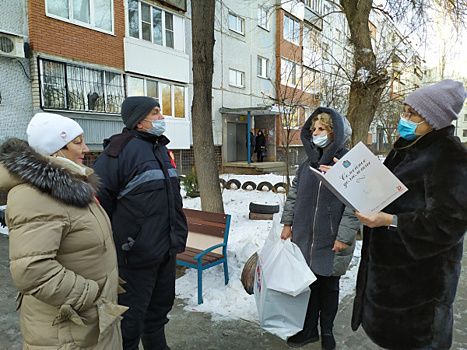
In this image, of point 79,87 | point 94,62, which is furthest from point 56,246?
point 94,62

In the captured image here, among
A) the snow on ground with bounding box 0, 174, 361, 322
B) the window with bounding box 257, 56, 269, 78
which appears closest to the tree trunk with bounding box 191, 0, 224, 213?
the snow on ground with bounding box 0, 174, 361, 322

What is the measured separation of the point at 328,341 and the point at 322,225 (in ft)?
3.11

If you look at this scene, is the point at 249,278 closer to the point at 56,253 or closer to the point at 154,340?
the point at 154,340

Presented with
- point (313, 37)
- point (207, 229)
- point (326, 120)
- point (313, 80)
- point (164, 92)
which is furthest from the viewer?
point (164, 92)

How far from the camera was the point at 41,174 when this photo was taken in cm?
143

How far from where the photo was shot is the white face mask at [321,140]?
8.53 ft

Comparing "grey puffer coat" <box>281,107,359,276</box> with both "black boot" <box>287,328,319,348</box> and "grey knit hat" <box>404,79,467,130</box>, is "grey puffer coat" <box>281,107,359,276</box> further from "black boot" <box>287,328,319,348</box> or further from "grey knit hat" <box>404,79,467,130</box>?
Result: "grey knit hat" <box>404,79,467,130</box>

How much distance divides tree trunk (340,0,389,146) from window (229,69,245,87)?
38.5ft

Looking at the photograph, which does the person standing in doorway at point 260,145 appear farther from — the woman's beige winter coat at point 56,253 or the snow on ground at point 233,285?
the woman's beige winter coat at point 56,253

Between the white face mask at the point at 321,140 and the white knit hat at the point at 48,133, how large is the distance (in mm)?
1737

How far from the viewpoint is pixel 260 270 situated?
2.67 m

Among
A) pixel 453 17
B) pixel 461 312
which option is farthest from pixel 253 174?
pixel 461 312

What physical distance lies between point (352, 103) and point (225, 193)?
5.39 metres

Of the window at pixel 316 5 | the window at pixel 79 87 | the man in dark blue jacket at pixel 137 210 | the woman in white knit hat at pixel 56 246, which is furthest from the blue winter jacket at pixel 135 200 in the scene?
the window at pixel 316 5
